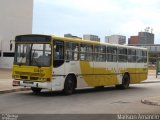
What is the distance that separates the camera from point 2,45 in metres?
59.2

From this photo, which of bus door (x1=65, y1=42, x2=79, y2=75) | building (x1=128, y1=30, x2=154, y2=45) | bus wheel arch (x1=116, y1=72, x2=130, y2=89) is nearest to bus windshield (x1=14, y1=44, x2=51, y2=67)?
bus door (x1=65, y1=42, x2=79, y2=75)

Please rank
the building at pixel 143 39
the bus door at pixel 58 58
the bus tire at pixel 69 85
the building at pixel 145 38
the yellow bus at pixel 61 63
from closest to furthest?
1. the yellow bus at pixel 61 63
2. the bus door at pixel 58 58
3. the bus tire at pixel 69 85
4. the building at pixel 143 39
5. the building at pixel 145 38

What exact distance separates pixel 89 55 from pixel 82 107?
791cm

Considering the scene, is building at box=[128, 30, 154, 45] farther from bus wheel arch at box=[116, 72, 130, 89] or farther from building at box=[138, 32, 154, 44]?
bus wheel arch at box=[116, 72, 130, 89]

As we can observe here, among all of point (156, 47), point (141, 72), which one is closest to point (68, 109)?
point (141, 72)

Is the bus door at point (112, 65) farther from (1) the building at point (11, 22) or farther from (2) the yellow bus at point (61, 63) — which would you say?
(1) the building at point (11, 22)

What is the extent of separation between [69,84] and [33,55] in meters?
2.35

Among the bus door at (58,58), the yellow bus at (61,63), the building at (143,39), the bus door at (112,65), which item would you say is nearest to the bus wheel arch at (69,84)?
the yellow bus at (61,63)

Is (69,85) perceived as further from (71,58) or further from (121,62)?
(121,62)

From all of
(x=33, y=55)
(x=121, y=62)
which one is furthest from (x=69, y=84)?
(x=121, y=62)

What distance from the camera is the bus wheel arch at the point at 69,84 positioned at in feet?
72.7

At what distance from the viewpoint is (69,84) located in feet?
73.5

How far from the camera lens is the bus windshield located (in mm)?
21078

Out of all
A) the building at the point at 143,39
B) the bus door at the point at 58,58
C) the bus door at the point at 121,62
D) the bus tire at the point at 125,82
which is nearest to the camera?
the bus door at the point at 58,58
